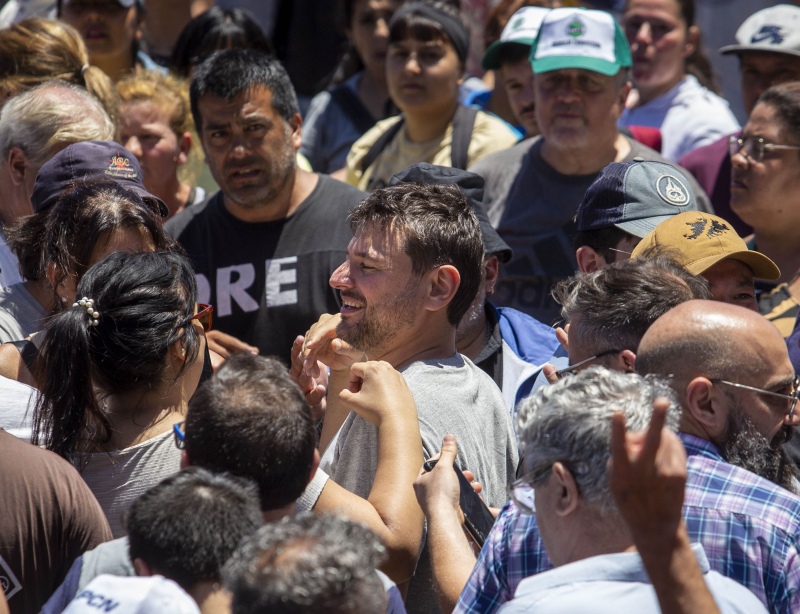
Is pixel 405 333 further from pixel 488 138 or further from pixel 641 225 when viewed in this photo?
pixel 488 138

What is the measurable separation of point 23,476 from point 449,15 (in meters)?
4.07

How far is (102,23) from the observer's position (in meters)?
6.05

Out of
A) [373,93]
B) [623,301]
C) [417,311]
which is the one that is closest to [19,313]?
[417,311]

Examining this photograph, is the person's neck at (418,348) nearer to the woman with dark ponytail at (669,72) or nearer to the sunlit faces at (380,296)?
the sunlit faces at (380,296)

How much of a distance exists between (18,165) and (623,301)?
7.67 feet

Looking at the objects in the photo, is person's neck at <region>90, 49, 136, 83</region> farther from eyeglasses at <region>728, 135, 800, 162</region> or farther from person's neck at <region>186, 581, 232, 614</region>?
person's neck at <region>186, 581, 232, 614</region>

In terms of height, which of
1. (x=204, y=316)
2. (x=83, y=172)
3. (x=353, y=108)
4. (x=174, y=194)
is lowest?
(x=174, y=194)

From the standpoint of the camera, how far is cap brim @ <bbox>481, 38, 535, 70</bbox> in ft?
19.1

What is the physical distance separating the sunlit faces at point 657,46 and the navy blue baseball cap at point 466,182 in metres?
2.66

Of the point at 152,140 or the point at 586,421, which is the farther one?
the point at 152,140

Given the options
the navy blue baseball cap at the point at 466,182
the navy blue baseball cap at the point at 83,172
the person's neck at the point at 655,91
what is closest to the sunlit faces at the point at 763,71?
the person's neck at the point at 655,91

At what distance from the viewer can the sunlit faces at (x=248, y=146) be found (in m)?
4.56

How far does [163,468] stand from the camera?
2627 mm

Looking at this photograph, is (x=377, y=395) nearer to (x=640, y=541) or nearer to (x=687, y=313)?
(x=687, y=313)
